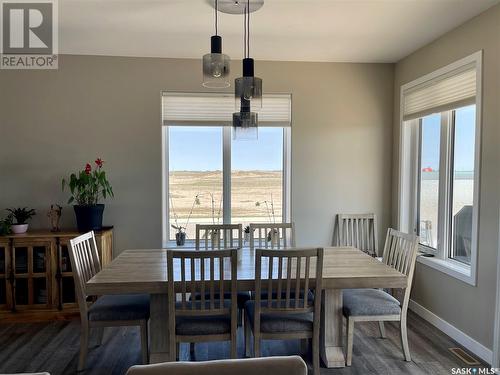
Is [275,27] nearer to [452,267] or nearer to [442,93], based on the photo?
[442,93]

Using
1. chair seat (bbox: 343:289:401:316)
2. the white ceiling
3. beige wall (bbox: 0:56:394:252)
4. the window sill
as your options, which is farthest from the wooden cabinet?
the window sill

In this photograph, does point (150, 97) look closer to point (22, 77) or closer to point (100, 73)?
point (100, 73)

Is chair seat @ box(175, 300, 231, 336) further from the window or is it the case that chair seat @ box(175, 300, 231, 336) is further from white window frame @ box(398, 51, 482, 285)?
white window frame @ box(398, 51, 482, 285)

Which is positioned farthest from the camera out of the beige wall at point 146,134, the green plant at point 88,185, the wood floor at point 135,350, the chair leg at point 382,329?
the beige wall at point 146,134

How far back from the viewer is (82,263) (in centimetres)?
253

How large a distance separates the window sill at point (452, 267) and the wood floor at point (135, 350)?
0.55 metres

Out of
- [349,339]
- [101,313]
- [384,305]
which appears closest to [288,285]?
[349,339]

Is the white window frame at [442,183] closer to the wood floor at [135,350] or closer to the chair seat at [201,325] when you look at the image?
the wood floor at [135,350]

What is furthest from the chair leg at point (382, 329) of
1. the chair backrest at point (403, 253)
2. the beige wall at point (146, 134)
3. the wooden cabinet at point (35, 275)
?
the wooden cabinet at point (35, 275)

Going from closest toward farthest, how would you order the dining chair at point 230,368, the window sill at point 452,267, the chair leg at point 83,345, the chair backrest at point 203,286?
the dining chair at point 230,368 → the chair backrest at point 203,286 → the chair leg at point 83,345 → the window sill at point 452,267

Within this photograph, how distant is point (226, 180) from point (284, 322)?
80.8 inches

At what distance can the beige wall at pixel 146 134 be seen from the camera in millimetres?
3609

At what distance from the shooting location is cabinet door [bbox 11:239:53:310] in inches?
128

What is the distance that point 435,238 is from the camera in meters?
3.36
